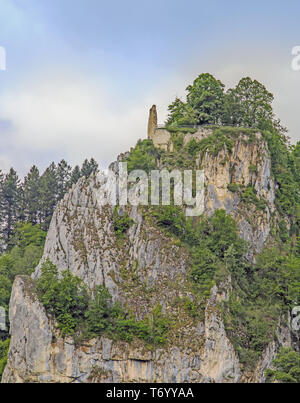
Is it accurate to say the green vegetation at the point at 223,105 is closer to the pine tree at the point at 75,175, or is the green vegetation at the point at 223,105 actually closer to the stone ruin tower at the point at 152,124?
the stone ruin tower at the point at 152,124

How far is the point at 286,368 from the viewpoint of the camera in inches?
2397

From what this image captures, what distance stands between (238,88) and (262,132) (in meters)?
6.76

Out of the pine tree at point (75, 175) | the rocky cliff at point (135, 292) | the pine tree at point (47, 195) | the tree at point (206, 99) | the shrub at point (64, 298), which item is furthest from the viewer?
the pine tree at point (75, 175)

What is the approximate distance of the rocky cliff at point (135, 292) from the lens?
62.0m

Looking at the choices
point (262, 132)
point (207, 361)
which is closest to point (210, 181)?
point (262, 132)

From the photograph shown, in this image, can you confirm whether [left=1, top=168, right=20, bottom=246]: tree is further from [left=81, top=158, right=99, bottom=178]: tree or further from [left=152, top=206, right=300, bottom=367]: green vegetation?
[left=152, top=206, right=300, bottom=367]: green vegetation

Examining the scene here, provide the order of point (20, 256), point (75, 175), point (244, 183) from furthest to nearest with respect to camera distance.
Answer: point (75, 175)
point (20, 256)
point (244, 183)

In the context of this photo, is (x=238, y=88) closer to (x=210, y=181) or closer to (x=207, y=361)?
(x=210, y=181)

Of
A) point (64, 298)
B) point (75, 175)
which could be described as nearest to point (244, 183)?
point (64, 298)

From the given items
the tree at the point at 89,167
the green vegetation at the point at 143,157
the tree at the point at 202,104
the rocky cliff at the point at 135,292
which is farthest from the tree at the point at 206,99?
the tree at the point at 89,167

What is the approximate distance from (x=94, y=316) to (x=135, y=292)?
13.4 feet

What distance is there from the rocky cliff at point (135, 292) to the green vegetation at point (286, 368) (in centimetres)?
108

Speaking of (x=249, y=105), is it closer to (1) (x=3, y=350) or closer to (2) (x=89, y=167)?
(2) (x=89, y=167)
